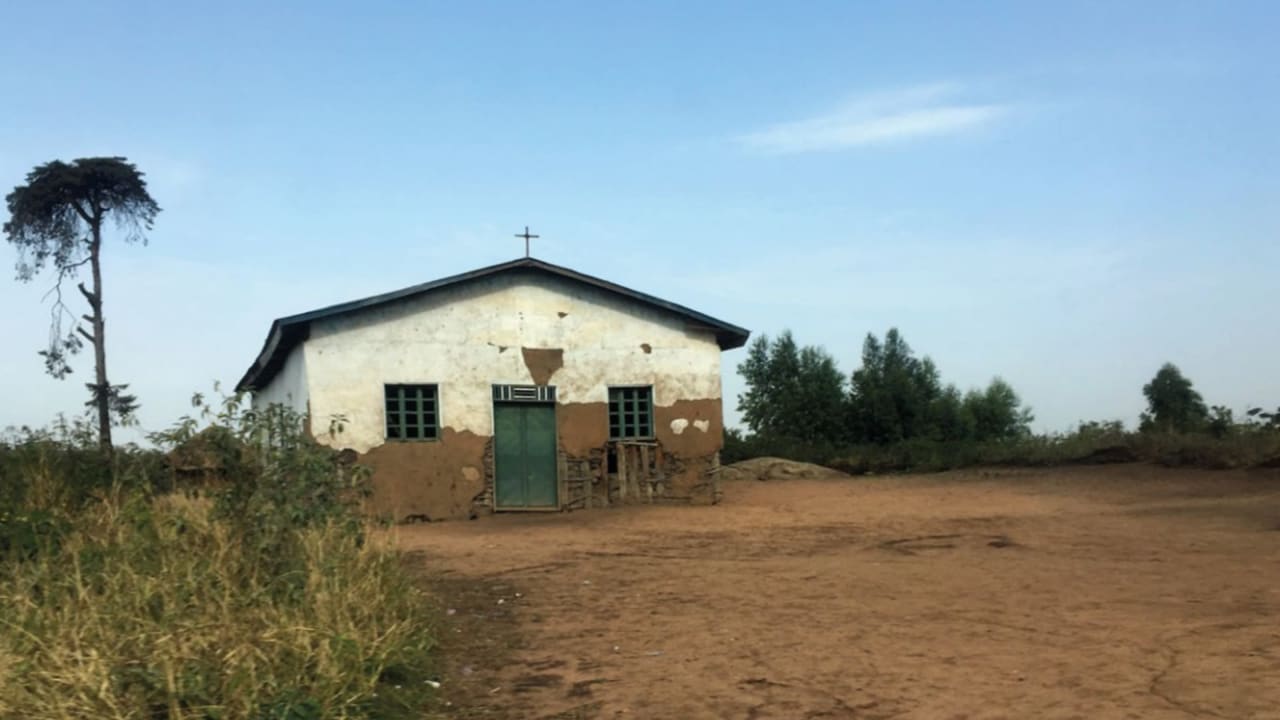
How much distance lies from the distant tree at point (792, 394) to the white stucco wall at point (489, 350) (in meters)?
27.7

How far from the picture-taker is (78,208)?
28766 mm

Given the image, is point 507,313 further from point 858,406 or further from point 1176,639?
point 858,406

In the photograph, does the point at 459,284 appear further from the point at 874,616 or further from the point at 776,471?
the point at 776,471

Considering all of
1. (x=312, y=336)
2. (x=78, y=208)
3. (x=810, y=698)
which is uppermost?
(x=78, y=208)

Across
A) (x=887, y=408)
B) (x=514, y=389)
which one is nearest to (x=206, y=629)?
(x=514, y=389)

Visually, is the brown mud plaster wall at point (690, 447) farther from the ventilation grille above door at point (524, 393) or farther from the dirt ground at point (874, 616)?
the dirt ground at point (874, 616)

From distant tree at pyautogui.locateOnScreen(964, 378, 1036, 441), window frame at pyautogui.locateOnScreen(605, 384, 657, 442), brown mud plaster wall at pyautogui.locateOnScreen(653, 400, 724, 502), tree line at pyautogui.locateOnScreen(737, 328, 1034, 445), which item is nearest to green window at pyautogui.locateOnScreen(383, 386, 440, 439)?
window frame at pyautogui.locateOnScreen(605, 384, 657, 442)

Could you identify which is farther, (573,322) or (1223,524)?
(573,322)

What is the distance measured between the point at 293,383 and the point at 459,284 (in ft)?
11.6

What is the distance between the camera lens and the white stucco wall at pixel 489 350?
55.4ft

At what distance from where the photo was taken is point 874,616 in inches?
308

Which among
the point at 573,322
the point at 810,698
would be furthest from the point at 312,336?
the point at 810,698

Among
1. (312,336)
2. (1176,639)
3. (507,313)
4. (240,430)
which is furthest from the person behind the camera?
(507,313)

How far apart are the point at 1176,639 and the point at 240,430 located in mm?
6704
